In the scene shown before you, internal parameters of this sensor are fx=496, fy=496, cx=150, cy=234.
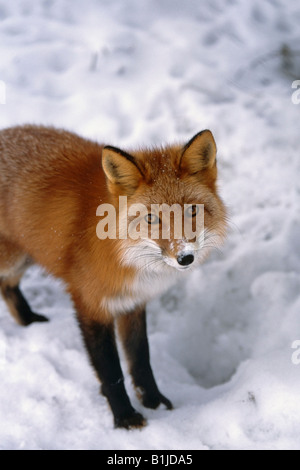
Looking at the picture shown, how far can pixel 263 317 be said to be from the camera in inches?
137

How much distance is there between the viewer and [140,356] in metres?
2.88

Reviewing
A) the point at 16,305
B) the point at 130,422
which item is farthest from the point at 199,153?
the point at 16,305

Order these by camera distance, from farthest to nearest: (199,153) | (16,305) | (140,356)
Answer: (16,305) < (140,356) < (199,153)

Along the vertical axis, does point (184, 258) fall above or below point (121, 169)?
below

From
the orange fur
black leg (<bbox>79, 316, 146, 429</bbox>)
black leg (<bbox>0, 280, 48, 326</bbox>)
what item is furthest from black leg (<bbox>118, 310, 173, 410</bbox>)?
black leg (<bbox>0, 280, 48, 326</bbox>)

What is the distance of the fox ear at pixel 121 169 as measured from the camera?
2111 mm

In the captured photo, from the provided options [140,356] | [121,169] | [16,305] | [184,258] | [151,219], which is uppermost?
[121,169]

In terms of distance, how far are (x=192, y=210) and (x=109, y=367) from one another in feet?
3.32

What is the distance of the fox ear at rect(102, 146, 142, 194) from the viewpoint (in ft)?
6.93

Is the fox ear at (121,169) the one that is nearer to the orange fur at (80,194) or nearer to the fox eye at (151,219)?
the orange fur at (80,194)

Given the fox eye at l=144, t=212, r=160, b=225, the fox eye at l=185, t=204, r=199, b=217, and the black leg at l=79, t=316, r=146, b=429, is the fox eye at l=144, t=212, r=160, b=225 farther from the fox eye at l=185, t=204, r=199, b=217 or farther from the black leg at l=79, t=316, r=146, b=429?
the black leg at l=79, t=316, r=146, b=429

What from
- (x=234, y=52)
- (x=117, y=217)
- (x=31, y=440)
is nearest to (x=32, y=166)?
(x=117, y=217)

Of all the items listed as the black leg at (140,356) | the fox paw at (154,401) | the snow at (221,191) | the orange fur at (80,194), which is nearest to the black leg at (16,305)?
the snow at (221,191)

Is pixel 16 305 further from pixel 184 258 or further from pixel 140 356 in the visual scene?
pixel 184 258
